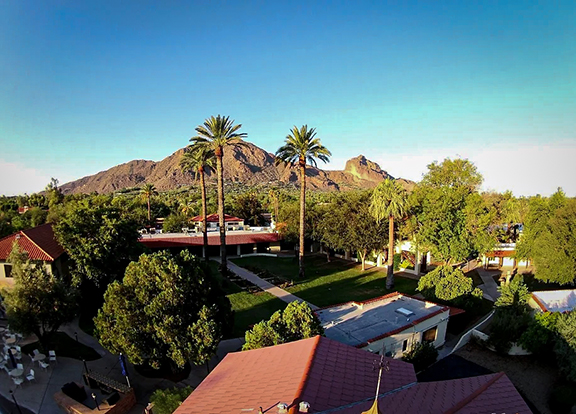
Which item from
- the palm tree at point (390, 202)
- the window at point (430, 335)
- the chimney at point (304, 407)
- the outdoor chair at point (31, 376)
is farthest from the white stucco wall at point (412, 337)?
the outdoor chair at point (31, 376)

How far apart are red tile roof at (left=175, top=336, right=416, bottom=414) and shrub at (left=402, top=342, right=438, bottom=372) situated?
7147 millimetres

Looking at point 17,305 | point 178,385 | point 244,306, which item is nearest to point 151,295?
point 178,385

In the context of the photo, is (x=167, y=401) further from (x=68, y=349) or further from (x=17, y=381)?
(x=68, y=349)

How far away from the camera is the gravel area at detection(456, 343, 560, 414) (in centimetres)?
1628

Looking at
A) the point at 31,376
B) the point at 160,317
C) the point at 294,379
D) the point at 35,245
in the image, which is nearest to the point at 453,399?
the point at 294,379

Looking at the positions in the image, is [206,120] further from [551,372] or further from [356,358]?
[551,372]

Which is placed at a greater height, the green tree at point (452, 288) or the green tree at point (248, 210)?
the green tree at point (248, 210)

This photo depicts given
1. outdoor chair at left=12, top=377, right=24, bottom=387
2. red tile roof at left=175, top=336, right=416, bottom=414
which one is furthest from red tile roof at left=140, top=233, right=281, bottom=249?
red tile roof at left=175, top=336, right=416, bottom=414

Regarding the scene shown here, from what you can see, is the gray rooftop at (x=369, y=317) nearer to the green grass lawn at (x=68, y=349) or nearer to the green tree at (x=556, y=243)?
the green grass lawn at (x=68, y=349)

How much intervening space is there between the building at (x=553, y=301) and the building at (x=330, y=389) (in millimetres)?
15753

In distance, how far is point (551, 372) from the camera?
18.2m

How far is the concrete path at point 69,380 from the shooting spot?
14617mm

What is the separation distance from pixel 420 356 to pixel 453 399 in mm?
9652

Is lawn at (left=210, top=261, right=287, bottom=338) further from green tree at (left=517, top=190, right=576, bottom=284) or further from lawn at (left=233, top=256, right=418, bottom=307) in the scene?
green tree at (left=517, top=190, right=576, bottom=284)
